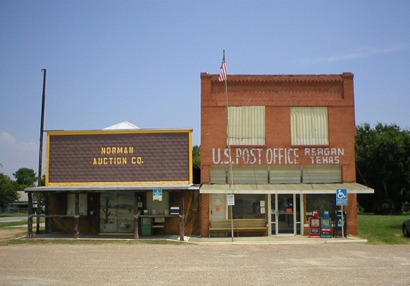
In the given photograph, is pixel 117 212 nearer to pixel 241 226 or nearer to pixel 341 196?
pixel 241 226

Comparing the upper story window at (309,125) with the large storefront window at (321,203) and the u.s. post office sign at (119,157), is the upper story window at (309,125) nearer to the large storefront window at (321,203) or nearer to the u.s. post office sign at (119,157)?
the large storefront window at (321,203)

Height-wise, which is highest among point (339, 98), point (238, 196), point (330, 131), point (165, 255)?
point (339, 98)

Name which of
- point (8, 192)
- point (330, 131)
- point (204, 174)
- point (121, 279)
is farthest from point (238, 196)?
point (8, 192)

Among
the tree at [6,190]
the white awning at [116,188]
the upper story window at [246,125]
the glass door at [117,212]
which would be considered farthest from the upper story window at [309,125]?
the tree at [6,190]

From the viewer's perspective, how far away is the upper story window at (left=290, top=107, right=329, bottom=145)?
2522 cm

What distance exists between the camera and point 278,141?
25031 mm

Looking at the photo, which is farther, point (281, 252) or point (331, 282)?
point (281, 252)

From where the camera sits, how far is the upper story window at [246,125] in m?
25.1

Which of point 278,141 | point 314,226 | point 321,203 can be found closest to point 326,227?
point 314,226

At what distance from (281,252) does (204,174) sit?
7782mm

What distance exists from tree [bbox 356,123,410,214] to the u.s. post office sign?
112 ft

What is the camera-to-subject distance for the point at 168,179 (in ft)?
81.5

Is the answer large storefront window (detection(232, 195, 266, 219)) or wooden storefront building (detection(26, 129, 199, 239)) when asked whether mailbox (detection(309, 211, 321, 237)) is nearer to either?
large storefront window (detection(232, 195, 266, 219))

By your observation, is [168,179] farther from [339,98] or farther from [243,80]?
[339,98]
